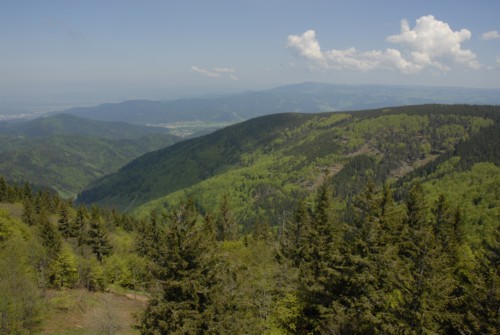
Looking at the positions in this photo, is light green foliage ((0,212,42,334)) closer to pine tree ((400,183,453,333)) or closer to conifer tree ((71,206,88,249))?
pine tree ((400,183,453,333))

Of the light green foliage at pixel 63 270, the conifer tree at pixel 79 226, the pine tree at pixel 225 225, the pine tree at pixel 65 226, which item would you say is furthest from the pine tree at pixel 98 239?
the pine tree at pixel 225 225

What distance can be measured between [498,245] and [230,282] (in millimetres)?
17632

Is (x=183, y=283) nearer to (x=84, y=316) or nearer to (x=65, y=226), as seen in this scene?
(x=84, y=316)

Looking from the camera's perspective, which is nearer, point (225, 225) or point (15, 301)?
point (15, 301)

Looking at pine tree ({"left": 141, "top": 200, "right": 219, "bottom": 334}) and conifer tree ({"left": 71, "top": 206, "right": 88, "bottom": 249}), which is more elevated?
pine tree ({"left": 141, "top": 200, "right": 219, "bottom": 334})

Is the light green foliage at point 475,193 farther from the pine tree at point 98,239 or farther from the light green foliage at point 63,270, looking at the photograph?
the light green foliage at point 63,270

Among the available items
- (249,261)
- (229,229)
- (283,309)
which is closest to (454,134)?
(229,229)

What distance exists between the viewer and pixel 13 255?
28797mm

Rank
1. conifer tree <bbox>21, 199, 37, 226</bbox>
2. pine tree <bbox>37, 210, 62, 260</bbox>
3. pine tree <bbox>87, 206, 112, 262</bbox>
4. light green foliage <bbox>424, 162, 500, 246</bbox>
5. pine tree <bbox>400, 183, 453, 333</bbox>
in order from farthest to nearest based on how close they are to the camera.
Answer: light green foliage <bbox>424, 162, 500, 246</bbox>, conifer tree <bbox>21, 199, 37, 226</bbox>, pine tree <bbox>87, 206, 112, 262</bbox>, pine tree <bbox>37, 210, 62, 260</bbox>, pine tree <bbox>400, 183, 453, 333</bbox>

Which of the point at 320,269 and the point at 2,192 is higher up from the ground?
the point at 320,269

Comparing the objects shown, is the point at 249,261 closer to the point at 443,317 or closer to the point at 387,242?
the point at 387,242

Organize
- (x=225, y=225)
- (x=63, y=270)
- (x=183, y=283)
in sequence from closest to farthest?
(x=183, y=283), (x=63, y=270), (x=225, y=225)

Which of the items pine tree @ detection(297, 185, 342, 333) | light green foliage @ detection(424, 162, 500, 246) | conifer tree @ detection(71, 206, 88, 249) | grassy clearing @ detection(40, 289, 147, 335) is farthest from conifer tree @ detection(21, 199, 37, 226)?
light green foliage @ detection(424, 162, 500, 246)

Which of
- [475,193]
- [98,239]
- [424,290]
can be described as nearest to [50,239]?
[98,239]
